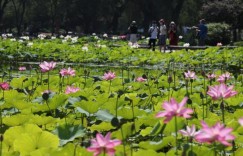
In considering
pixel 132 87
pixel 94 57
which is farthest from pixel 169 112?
pixel 94 57

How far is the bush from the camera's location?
22844mm

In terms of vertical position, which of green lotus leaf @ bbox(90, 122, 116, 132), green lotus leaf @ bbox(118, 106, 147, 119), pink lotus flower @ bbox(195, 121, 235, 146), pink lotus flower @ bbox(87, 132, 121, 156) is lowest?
green lotus leaf @ bbox(90, 122, 116, 132)

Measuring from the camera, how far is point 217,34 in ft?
75.8

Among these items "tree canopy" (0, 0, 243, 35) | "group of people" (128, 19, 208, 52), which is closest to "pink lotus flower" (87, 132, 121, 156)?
"group of people" (128, 19, 208, 52)

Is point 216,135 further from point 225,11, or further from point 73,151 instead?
point 225,11

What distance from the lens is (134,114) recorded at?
2115mm

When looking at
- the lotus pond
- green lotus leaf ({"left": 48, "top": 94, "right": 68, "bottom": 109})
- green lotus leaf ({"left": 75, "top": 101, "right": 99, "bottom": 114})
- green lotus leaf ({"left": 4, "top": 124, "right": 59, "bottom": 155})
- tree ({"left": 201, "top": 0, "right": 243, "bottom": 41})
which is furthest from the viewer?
tree ({"left": 201, "top": 0, "right": 243, "bottom": 41})

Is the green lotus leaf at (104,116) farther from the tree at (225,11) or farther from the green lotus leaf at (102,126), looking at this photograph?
the tree at (225,11)

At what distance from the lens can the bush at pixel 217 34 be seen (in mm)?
22844

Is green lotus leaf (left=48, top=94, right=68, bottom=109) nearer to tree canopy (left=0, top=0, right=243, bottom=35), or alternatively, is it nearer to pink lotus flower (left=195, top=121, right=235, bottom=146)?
pink lotus flower (left=195, top=121, right=235, bottom=146)

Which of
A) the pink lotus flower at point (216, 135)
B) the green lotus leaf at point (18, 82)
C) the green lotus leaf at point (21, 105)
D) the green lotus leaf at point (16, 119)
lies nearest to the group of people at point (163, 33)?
the green lotus leaf at point (18, 82)

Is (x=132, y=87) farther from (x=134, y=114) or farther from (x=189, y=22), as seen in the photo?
(x=189, y=22)

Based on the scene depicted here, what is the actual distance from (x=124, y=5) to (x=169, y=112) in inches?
1721

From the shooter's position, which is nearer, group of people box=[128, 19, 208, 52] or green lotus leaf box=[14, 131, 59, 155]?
green lotus leaf box=[14, 131, 59, 155]
